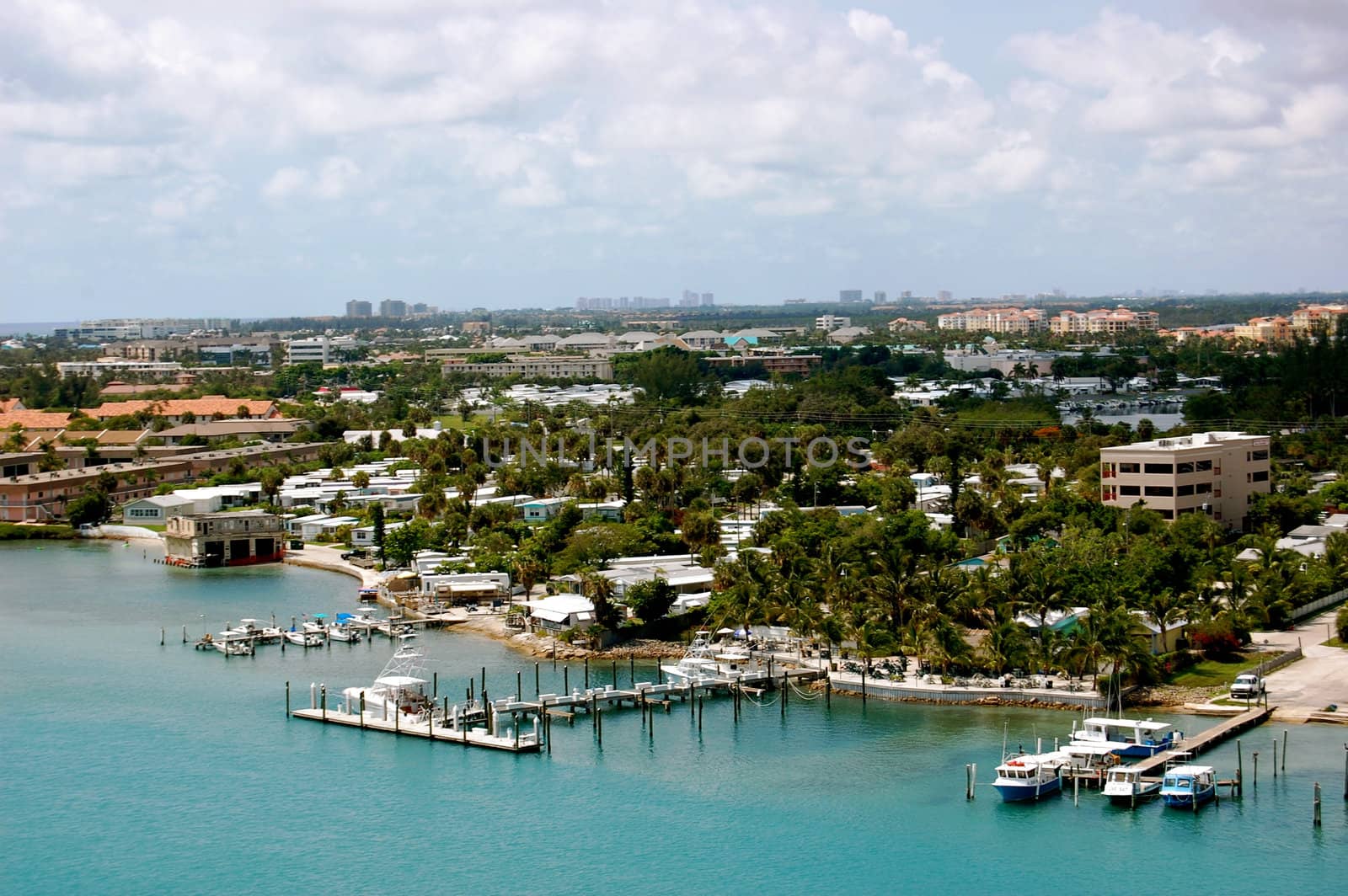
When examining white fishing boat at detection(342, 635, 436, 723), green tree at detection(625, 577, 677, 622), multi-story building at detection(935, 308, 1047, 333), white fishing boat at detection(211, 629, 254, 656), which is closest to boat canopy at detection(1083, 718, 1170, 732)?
green tree at detection(625, 577, 677, 622)

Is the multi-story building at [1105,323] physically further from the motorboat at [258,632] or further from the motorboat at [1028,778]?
the motorboat at [1028,778]

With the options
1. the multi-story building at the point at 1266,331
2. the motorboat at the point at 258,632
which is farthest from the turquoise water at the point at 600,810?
the multi-story building at the point at 1266,331

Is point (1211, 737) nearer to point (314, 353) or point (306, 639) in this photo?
point (306, 639)

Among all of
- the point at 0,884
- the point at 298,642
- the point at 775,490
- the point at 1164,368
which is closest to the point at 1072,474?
the point at 775,490

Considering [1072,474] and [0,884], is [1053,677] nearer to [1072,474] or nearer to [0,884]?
[0,884]

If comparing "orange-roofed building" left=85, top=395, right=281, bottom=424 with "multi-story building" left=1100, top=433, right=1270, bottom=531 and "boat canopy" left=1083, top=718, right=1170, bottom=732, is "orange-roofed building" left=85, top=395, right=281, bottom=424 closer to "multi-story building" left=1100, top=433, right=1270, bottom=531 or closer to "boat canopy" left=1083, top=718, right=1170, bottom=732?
"multi-story building" left=1100, top=433, right=1270, bottom=531
